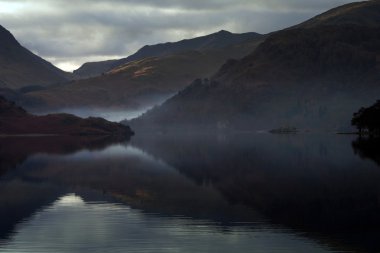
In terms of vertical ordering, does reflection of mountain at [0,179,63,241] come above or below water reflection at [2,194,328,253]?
above

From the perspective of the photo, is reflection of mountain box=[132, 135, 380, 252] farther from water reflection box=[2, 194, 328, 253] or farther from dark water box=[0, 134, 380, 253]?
water reflection box=[2, 194, 328, 253]

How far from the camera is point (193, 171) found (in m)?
130

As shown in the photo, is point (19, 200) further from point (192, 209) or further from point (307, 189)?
point (307, 189)

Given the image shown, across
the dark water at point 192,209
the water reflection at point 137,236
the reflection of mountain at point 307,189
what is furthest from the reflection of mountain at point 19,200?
the reflection of mountain at point 307,189

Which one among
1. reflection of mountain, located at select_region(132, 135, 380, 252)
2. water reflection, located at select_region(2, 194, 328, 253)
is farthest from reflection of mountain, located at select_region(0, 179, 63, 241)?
reflection of mountain, located at select_region(132, 135, 380, 252)

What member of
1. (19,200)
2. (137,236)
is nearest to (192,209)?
(137,236)

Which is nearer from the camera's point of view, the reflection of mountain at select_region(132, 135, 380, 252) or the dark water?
the dark water

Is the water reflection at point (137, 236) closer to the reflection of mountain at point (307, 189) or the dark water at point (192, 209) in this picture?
the dark water at point (192, 209)

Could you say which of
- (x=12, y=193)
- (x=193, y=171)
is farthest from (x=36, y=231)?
(x=193, y=171)

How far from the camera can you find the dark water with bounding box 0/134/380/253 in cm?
5497

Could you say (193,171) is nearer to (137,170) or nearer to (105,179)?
(137,170)

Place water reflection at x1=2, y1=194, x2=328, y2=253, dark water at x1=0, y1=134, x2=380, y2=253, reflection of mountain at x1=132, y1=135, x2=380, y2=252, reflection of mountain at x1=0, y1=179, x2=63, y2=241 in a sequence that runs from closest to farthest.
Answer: water reflection at x1=2, y1=194, x2=328, y2=253 → dark water at x1=0, y1=134, x2=380, y2=253 → reflection of mountain at x1=132, y1=135, x2=380, y2=252 → reflection of mountain at x1=0, y1=179, x2=63, y2=241

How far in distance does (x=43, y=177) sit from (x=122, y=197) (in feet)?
118

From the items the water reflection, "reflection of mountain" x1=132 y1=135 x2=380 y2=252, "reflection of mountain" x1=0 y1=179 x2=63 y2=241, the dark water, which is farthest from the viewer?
"reflection of mountain" x1=0 y1=179 x2=63 y2=241
